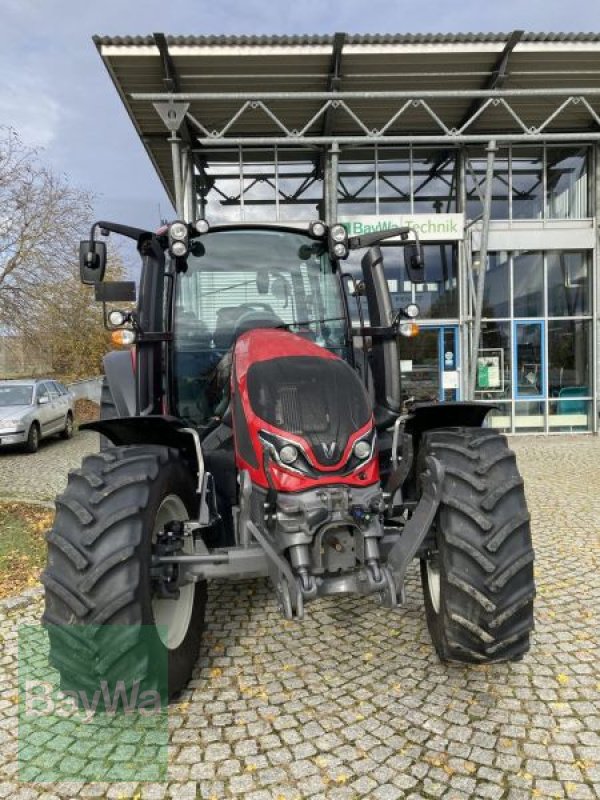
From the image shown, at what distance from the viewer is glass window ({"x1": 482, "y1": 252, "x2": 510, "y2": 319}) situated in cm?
1240

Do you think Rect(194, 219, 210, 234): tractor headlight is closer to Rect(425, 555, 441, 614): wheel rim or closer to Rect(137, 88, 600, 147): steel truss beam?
Rect(425, 555, 441, 614): wheel rim

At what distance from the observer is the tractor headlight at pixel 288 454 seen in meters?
2.55

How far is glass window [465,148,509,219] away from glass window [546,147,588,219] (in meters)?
0.96

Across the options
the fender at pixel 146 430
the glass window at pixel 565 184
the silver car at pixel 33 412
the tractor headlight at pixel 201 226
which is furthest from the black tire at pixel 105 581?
the glass window at pixel 565 184

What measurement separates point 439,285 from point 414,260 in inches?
346

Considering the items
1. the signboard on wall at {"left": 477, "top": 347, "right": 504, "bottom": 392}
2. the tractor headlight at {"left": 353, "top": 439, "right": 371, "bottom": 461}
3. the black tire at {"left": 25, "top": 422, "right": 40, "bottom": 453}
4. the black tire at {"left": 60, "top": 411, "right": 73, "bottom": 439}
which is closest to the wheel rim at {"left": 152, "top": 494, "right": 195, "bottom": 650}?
the tractor headlight at {"left": 353, "top": 439, "right": 371, "bottom": 461}

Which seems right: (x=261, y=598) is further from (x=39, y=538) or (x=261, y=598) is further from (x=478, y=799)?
(x=39, y=538)

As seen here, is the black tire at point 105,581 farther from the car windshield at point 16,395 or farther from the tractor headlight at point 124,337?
the car windshield at point 16,395

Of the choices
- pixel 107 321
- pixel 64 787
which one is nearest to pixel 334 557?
pixel 64 787

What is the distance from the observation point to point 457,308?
12.4 m

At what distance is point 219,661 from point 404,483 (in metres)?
1.47

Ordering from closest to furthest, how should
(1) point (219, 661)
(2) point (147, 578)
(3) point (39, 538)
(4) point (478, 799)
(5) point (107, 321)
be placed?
(4) point (478, 799) → (2) point (147, 578) → (1) point (219, 661) → (5) point (107, 321) → (3) point (39, 538)

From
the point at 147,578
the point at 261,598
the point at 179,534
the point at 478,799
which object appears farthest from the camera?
the point at 261,598

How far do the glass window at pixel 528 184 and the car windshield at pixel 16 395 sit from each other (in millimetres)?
11315
